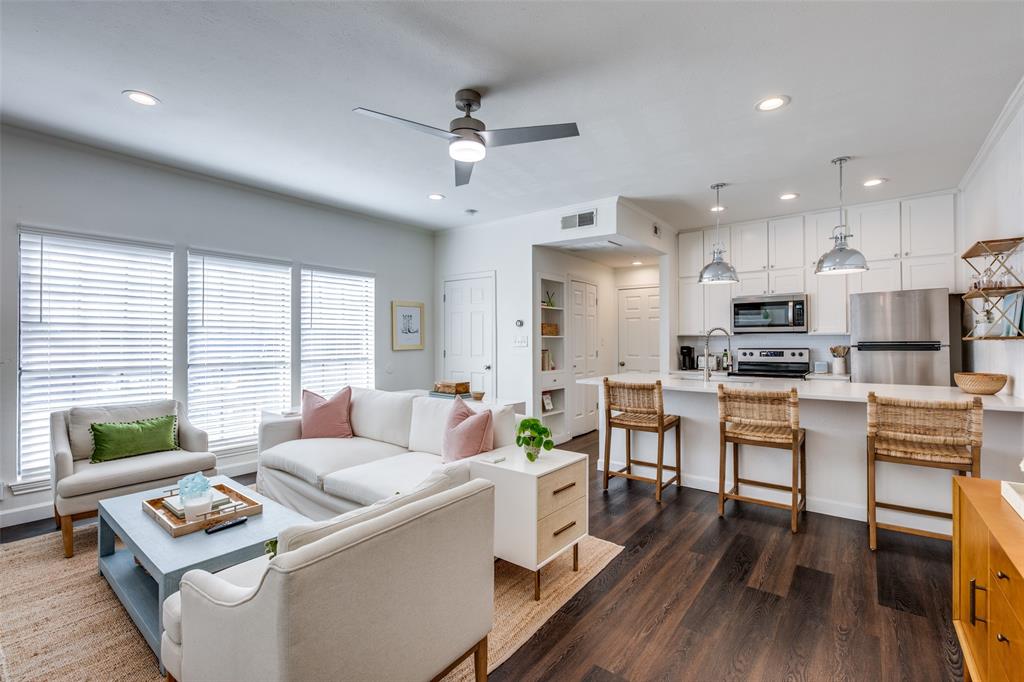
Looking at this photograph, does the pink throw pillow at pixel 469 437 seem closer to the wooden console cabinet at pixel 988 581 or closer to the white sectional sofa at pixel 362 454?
the white sectional sofa at pixel 362 454

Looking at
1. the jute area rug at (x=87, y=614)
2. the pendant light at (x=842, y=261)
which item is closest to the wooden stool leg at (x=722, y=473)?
the jute area rug at (x=87, y=614)

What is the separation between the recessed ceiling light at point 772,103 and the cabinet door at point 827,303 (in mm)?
2733

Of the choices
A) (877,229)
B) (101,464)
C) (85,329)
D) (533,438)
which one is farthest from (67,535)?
(877,229)

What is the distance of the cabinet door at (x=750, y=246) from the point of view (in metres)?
5.46

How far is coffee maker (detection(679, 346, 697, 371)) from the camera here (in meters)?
6.12

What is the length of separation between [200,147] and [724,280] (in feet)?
14.8

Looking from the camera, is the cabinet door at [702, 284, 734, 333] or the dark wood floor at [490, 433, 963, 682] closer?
the dark wood floor at [490, 433, 963, 682]

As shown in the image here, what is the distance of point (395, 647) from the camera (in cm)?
136

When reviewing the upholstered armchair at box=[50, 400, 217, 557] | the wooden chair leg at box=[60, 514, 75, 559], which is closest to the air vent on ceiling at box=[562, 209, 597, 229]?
the upholstered armchair at box=[50, 400, 217, 557]

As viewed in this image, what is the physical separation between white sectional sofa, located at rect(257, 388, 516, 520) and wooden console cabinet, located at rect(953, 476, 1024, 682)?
2139 millimetres

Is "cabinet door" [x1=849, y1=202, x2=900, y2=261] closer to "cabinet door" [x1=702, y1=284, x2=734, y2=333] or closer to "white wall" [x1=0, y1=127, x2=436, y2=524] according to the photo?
"cabinet door" [x1=702, y1=284, x2=734, y2=333]

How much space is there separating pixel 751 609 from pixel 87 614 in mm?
3231

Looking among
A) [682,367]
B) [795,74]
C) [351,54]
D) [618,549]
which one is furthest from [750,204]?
[351,54]

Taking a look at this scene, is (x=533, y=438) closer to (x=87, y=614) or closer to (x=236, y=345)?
(x=87, y=614)
